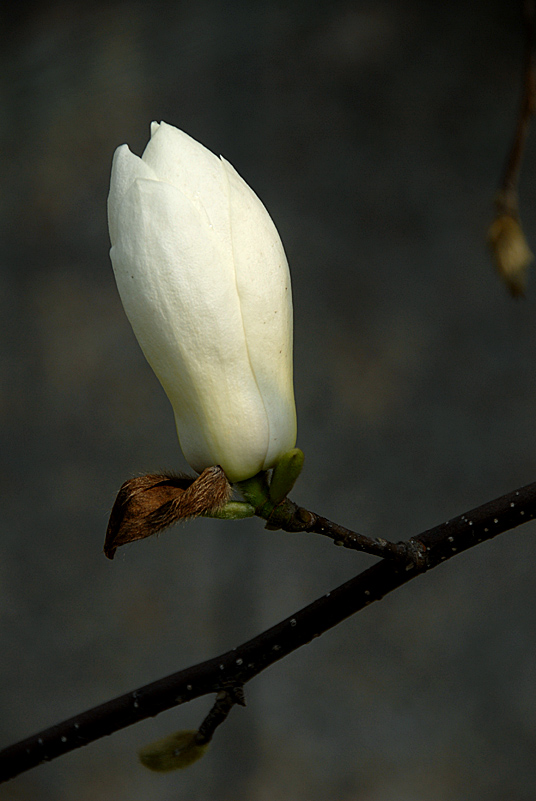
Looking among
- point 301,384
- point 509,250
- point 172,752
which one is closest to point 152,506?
point 172,752

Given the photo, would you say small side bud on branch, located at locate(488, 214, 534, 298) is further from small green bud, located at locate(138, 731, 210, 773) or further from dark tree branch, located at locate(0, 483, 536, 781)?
small green bud, located at locate(138, 731, 210, 773)

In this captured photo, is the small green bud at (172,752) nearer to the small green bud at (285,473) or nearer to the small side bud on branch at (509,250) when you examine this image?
the small green bud at (285,473)

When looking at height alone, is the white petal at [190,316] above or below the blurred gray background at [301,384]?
below

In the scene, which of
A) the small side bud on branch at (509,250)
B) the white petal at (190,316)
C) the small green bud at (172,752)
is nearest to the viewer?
the white petal at (190,316)

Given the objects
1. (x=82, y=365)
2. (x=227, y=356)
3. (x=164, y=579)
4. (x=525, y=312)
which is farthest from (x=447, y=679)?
(x=227, y=356)

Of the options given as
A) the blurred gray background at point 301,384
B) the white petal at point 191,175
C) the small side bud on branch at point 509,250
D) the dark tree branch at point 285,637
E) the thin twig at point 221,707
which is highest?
the blurred gray background at point 301,384

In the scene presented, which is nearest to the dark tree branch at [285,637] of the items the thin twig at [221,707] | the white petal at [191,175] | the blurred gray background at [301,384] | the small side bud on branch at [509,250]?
the thin twig at [221,707]
